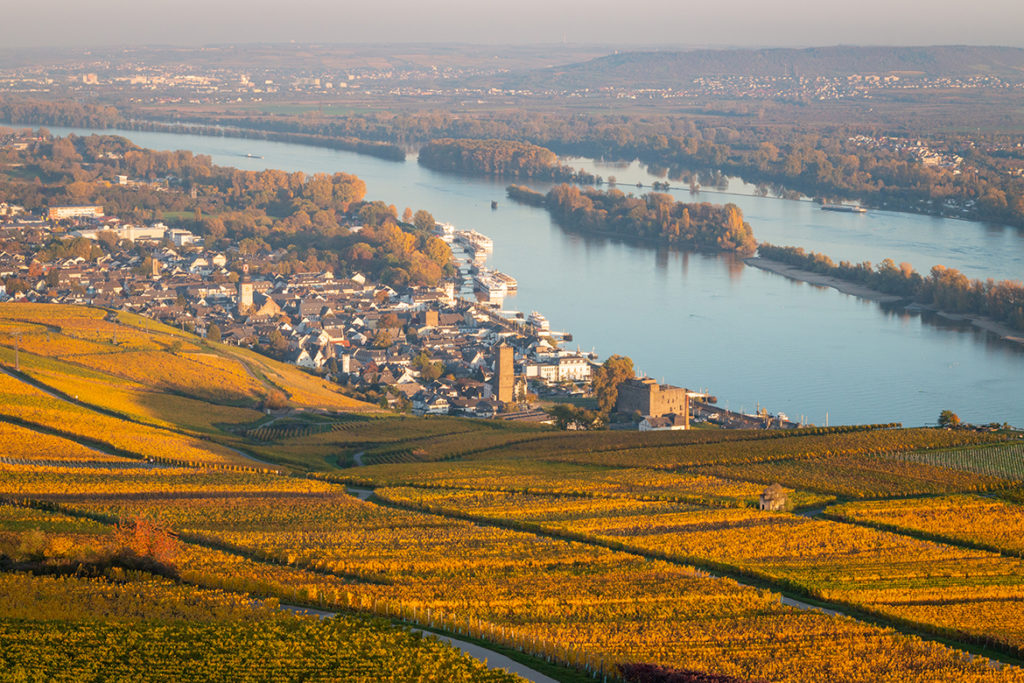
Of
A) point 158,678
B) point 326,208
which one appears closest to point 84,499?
point 158,678

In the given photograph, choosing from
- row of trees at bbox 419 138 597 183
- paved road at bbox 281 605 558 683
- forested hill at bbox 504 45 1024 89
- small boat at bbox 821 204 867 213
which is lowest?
paved road at bbox 281 605 558 683

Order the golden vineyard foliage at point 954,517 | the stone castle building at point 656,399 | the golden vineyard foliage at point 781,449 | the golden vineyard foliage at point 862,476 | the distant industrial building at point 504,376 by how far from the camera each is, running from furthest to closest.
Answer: the distant industrial building at point 504,376
the stone castle building at point 656,399
the golden vineyard foliage at point 781,449
the golden vineyard foliage at point 862,476
the golden vineyard foliage at point 954,517

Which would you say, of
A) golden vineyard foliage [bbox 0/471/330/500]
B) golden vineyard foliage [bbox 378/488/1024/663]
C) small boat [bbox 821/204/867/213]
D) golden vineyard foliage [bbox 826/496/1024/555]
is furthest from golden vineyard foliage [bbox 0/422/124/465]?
small boat [bbox 821/204/867/213]

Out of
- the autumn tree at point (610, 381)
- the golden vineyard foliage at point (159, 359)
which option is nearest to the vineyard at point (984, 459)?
the autumn tree at point (610, 381)

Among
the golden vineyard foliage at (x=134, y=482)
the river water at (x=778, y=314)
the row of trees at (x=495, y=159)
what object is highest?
the row of trees at (x=495, y=159)

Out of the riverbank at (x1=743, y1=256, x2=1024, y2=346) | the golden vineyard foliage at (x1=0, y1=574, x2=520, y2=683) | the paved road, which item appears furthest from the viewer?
the riverbank at (x1=743, y1=256, x2=1024, y2=346)

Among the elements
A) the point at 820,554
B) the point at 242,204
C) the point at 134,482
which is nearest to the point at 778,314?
the point at 820,554

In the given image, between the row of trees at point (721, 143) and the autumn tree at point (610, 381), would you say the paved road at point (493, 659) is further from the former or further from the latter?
the row of trees at point (721, 143)

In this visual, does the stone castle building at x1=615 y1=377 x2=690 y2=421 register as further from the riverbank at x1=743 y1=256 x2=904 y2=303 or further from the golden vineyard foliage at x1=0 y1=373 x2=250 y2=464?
the riverbank at x1=743 y1=256 x2=904 y2=303
